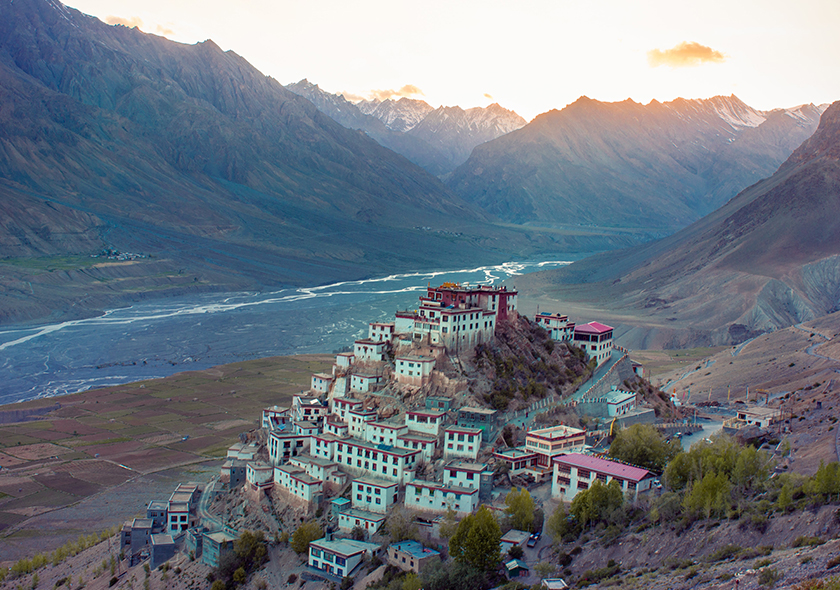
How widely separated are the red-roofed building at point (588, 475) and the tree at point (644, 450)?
2363 millimetres

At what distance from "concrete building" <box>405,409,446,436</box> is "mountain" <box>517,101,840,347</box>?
81.5m

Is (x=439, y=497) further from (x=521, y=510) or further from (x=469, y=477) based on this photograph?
(x=521, y=510)

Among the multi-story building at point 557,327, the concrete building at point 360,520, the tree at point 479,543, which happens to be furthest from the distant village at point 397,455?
the multi-story building at point 557,327

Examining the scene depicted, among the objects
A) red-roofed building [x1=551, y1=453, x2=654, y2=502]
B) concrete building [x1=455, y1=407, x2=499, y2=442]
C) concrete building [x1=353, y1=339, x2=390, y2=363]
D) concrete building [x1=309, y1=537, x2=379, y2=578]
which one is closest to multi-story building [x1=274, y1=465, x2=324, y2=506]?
concrete building [x1=309, y1=537, x2=379, y2=578]

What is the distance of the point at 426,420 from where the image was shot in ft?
157

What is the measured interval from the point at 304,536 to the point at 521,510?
12.2 m

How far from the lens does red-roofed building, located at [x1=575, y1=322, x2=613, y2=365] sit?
6362cm

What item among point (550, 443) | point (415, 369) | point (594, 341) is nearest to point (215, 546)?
point (415, 369)

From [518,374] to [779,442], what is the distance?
1723 centimetres

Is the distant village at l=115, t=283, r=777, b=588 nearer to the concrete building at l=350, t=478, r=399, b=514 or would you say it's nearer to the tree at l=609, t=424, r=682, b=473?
the concrete building at l=350, t=478, r=399, b=514

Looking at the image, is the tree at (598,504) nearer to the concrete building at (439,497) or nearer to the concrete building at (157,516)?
the concrete building at (439,497)

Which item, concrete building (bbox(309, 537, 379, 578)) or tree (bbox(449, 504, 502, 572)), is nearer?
tree (bbox(449, 504, 502, 572))

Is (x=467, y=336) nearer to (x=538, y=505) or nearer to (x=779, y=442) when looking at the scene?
(x=538, y=505)

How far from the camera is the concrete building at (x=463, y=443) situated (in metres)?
46.4
